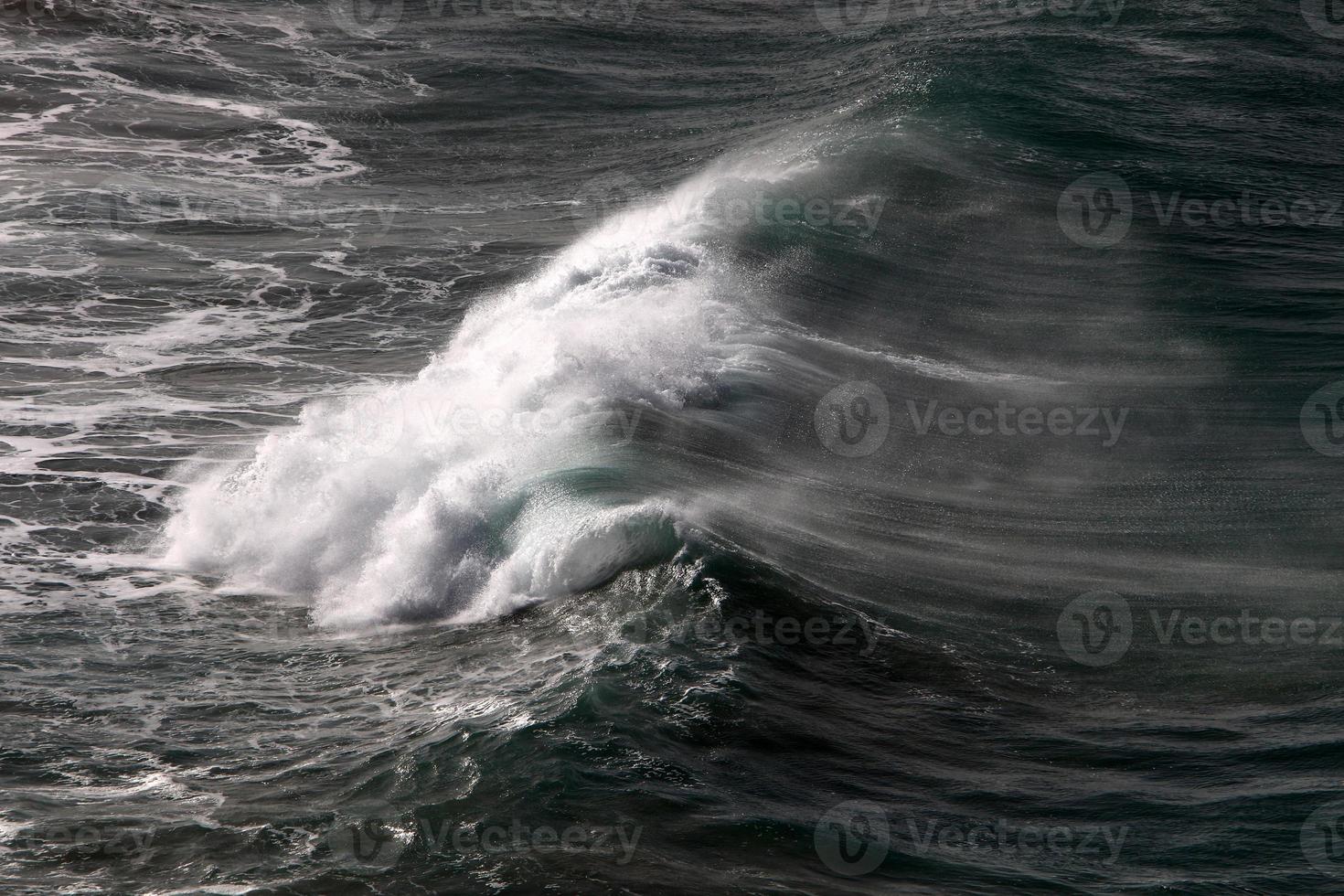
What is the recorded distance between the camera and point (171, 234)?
2689cm

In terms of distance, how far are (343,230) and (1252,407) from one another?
697 inches

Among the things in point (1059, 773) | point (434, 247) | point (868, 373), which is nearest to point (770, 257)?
point (868, 373)
